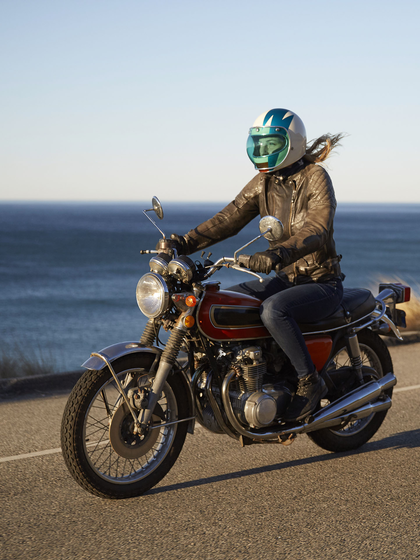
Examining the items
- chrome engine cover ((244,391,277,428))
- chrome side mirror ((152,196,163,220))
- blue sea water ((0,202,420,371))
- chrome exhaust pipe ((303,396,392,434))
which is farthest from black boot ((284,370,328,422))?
blue sea water ((0,202,420,371))

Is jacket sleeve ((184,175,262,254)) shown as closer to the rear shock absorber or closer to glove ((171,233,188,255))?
glove ((171,233,188,255))

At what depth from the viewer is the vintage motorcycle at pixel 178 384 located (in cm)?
445

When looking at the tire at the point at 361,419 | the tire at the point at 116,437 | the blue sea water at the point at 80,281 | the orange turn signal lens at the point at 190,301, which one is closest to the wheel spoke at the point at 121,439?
the tire at the point at 116,437

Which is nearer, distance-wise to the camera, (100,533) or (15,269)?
(100,533)

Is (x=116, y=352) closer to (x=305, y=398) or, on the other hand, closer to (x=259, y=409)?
(x=259, y=409)

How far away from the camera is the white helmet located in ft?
17.1

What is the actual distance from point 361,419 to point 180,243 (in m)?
2.15

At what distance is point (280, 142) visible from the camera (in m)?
5.22

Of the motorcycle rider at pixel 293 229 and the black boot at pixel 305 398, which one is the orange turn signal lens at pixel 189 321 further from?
the black boot at pixel 305 398

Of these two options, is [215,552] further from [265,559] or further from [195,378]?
[195,378]

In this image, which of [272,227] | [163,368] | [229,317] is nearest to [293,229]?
[229,317]

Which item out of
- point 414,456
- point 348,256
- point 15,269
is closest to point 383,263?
point 348,256

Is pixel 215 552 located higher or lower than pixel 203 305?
lower

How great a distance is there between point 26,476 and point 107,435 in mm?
863
